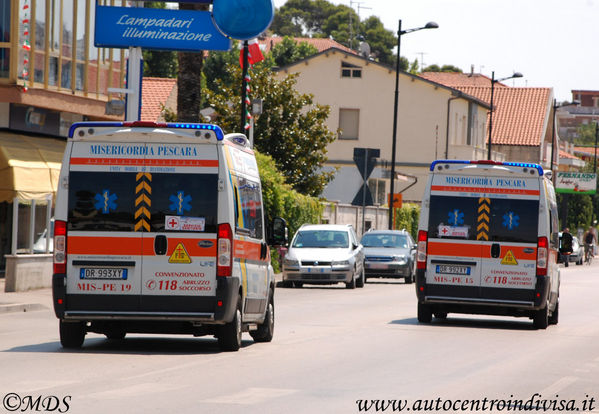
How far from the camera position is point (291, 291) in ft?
104

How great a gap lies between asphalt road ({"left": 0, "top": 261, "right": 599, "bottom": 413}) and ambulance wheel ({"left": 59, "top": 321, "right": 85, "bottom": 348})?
0.13 m

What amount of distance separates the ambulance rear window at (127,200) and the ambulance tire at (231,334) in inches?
49.9

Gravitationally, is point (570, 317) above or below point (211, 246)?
below

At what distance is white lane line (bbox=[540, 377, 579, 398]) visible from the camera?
1139 centimetres

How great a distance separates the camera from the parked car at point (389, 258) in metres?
38.3

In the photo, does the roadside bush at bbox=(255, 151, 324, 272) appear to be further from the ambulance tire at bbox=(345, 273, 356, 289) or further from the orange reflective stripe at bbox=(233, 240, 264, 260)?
the orange reflective stripe at bbox=(233, 240, 264, 260)

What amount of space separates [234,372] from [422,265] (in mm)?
8665

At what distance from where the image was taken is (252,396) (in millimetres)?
10414

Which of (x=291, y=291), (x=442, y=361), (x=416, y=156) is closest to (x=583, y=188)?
(x=416, y=156)

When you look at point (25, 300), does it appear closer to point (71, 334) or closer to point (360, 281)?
point (71, 334)

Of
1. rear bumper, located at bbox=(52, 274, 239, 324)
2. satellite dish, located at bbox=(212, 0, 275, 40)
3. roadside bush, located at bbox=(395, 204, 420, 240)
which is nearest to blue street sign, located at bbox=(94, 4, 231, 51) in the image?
satellite dish, located at bbox=(212, 0, 275, 40)

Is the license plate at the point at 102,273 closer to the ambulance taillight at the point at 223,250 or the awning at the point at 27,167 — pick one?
the ambulance taillight at the point at 223,250

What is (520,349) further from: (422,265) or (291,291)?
(291,291)

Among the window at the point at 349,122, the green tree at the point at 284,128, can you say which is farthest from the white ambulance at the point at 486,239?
the window at the point at 349,122
